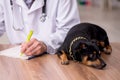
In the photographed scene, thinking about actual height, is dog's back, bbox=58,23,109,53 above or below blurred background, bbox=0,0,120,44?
above

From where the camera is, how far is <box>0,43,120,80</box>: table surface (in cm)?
94

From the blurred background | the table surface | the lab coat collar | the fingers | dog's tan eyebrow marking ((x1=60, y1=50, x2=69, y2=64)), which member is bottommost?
the blurred background

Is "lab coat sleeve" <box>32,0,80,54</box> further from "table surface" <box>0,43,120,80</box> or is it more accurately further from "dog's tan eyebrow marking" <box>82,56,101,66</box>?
"dog's tan eyebrow marking" <box>82,56,101,66</box>

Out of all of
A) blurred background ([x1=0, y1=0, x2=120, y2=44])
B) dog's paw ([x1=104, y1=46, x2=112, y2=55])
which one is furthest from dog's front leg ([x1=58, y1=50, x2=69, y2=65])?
blurred background ([x1=0, y1=0, x2=120, y2=44])

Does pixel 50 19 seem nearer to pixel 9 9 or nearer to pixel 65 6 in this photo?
pixel 65 6

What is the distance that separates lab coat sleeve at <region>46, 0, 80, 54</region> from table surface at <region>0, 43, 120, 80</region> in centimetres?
13

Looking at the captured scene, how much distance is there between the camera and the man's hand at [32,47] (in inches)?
44.4

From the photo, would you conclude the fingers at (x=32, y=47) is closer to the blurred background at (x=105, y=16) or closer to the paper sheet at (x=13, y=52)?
the paper sheet at (x=13, y=52)

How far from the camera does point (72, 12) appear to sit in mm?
1315

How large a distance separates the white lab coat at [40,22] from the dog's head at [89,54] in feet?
0.69

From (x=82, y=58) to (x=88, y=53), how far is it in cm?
4

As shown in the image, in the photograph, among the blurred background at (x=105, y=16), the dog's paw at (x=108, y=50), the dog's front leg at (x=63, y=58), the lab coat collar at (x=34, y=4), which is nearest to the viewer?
the dog's front leg at (x=63, y=58)

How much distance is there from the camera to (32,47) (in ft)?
3.74

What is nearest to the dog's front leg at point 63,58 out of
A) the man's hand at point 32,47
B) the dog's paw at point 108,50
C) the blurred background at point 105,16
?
the man's hand at point 32,47
